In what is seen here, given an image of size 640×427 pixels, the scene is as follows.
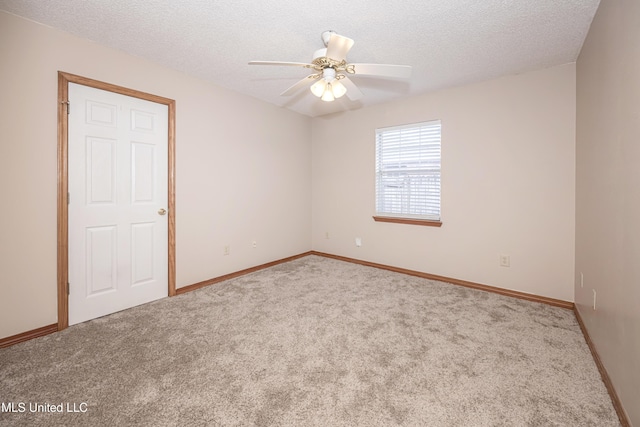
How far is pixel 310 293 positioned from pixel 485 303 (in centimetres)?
185

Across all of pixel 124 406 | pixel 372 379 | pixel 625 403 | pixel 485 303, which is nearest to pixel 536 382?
pixel 625 403

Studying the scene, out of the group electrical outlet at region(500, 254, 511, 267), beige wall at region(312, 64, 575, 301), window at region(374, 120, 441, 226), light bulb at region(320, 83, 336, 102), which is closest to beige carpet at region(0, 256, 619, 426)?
electrical outlet at region(500, 254, 511, 267)

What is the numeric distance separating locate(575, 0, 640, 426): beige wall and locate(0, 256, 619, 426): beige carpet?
10.6 inches

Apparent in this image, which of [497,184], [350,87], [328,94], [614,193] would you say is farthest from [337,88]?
[497,184]

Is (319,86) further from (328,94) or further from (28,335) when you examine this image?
(28,335)

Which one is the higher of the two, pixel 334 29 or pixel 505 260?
pixel 334 29

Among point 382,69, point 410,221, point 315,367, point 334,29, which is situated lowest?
point 315,367

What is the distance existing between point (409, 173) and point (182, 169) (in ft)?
9.58

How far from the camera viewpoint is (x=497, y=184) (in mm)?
3195

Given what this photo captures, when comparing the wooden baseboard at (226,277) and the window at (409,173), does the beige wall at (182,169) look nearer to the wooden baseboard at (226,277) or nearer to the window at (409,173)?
the wooden baseboard at (226,277)

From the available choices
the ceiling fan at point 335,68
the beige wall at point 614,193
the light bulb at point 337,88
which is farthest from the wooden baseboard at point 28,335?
the beige wall at point 614,193

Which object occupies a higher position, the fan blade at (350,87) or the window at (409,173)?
the fan blade at (350,87)

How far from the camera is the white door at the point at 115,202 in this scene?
2430mm

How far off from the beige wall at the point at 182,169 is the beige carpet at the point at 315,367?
0.61 meters
